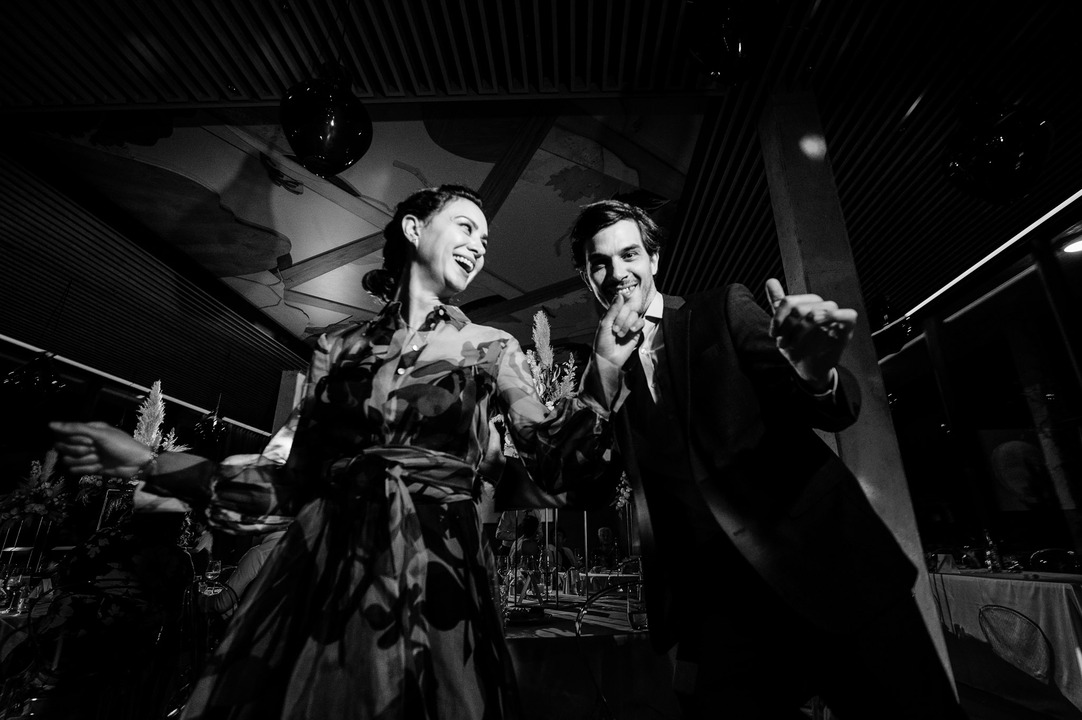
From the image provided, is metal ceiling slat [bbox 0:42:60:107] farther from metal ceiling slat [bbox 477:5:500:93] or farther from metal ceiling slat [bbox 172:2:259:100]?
metal ceiling slat [bbox 477:5:500:93]

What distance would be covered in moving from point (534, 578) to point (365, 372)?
9.97ft

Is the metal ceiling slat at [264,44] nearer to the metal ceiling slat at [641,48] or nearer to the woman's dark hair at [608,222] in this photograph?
the metal ceiling slat at [641,48]

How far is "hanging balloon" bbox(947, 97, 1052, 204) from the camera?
3.03 meters

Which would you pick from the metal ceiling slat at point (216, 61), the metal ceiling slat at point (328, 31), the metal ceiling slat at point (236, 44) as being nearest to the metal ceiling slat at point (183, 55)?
the metal ceiling slat at point (216, 61)

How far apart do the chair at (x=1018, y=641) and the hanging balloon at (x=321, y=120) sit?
5004 millimetres

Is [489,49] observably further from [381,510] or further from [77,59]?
[381,510]

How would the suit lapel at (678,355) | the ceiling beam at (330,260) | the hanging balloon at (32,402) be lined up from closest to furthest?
the suit lapel at (678,355)
the ceiling beam at (330,260)
the hanging balloon at (32,402)

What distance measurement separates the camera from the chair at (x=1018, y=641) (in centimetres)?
328

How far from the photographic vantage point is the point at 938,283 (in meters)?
7.24

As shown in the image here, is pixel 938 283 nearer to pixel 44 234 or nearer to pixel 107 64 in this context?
pixel 107 64

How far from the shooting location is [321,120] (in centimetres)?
264

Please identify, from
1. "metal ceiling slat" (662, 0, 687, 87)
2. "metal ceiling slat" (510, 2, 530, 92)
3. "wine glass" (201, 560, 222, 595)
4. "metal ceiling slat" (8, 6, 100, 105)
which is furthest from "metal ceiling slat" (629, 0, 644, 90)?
"wine glass" (201, 560, 222, 595)

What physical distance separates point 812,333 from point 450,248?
816 millimetres

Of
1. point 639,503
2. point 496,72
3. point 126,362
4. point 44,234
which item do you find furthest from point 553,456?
point 126,362
